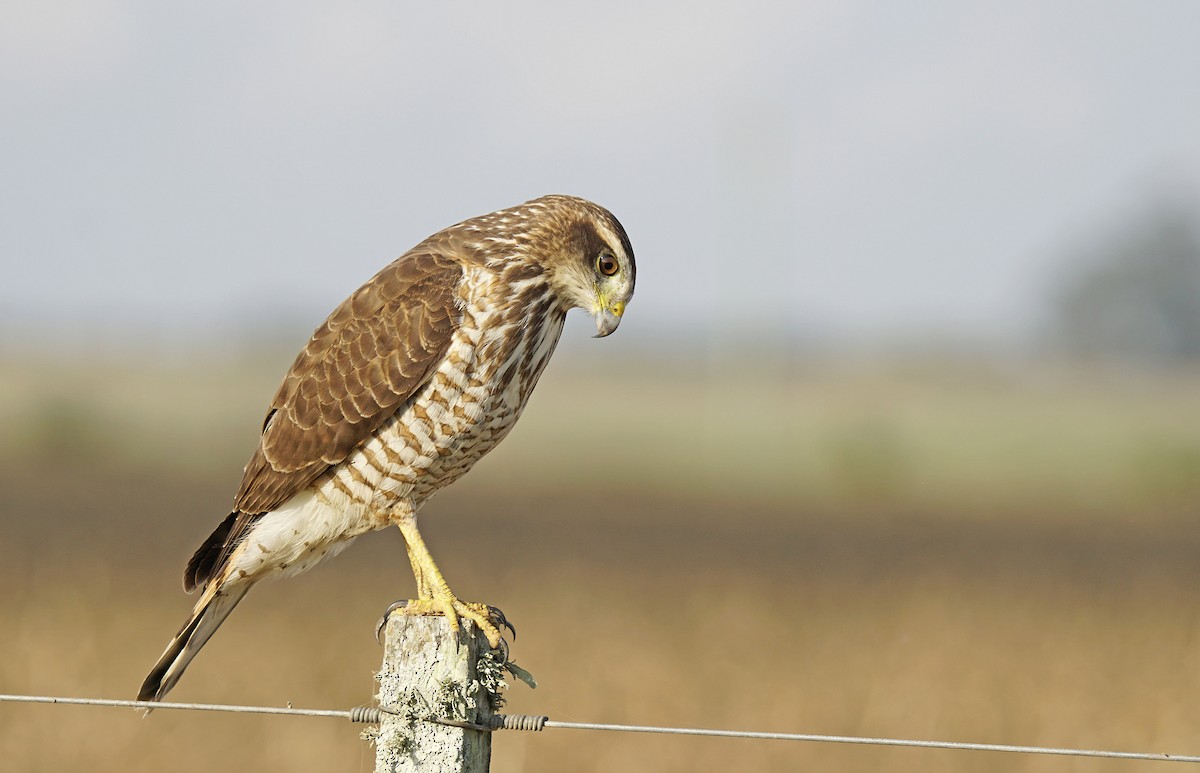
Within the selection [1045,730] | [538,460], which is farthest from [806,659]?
[538,460]

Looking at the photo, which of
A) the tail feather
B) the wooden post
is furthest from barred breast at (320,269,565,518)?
the wooden post

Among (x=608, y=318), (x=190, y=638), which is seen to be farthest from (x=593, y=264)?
(x=190, y=638)

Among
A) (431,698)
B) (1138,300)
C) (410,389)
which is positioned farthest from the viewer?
(1138,300)

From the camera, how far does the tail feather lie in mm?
4598

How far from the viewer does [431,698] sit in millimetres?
3328

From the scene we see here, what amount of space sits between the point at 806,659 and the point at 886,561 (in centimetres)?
719

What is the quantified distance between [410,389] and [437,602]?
2.24 feet

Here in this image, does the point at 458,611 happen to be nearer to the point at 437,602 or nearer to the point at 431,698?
the point at 437,602

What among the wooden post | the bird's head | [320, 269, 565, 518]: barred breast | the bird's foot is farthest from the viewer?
the bird's head

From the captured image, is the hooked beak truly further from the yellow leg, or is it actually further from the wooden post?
the wooden post

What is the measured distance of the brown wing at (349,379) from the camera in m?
4.57

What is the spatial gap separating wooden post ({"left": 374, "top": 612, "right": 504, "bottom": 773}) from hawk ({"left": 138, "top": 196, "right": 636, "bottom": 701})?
935 mm

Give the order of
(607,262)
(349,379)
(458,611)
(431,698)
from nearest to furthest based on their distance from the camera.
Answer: (431,698) → (458,611) → (349,379) → (607,262)

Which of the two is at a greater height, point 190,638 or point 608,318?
point 608,318
